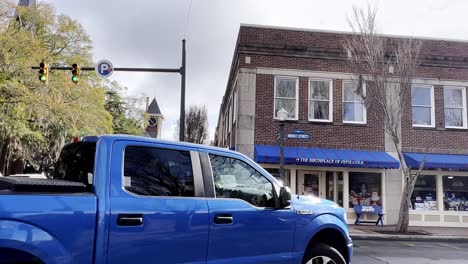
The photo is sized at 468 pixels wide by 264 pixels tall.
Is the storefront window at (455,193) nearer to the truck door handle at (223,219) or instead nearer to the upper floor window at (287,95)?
the upper floor window at (287,95)

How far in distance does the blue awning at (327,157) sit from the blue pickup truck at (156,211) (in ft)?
38.7

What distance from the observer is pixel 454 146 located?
19.6 metres

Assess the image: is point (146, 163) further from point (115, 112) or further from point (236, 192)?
point (115, 112)

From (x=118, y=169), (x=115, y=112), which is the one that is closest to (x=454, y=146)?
(x=118, y=169)

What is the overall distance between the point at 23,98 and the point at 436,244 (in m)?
15.7

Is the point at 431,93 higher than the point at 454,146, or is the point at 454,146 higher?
the point at 431,93

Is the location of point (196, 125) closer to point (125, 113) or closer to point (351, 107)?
point (125, 113)

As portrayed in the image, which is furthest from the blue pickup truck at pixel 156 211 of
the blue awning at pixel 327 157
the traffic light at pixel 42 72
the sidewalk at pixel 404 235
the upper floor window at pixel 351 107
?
the upper floor window at pixel 351 107

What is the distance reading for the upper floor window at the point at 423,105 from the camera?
19766 mm

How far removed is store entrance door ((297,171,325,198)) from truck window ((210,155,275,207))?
1397 centimetres

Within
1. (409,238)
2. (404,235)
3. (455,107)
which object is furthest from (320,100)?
(409,238)

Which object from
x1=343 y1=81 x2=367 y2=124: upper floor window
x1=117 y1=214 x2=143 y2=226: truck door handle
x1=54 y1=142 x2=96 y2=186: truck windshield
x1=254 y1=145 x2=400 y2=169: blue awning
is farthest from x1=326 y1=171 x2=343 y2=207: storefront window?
x1=117 y1=214 x2=143 y2=226: truck door handle

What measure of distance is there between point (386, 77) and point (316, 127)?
3.59m

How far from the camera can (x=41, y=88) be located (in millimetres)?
17969
